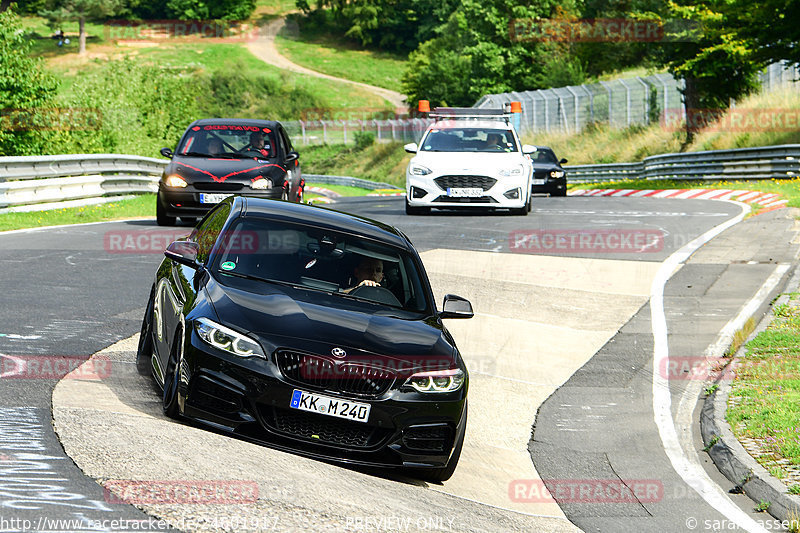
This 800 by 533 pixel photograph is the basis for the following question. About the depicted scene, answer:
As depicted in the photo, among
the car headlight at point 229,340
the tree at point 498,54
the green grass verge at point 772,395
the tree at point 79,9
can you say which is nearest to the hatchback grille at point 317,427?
the car headlight at point 229,340

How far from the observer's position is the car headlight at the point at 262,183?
17.7 metres

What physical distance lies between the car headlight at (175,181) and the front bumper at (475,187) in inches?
187

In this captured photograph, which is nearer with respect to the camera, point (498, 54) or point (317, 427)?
point (317, 427)

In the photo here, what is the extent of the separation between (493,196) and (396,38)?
133101 mm

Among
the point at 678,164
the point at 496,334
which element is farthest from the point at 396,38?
the point at 496,334

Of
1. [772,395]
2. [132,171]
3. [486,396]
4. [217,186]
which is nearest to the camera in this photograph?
[772,395]

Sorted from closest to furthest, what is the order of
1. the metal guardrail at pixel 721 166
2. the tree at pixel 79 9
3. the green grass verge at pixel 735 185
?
1. the green grass verge at pixel 735 185
2. the metal guardrail at pixel 721 166
3. the tree at pixel 79 9

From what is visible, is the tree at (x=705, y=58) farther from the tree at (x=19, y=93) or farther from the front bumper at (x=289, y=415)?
the front bumper at (x=289, y=415)

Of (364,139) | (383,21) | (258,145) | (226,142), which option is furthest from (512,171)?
(383,21)

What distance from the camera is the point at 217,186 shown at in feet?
58.1

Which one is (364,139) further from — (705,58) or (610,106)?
(705,58)

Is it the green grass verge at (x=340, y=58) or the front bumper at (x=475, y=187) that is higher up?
the front bumper at (x=475, y=187)

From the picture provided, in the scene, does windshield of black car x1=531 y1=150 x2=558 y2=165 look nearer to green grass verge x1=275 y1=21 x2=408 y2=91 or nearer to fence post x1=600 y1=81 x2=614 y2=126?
fence post x1=600 y1=81 x2=614 y2=126

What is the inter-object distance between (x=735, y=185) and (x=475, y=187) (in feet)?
42.8
